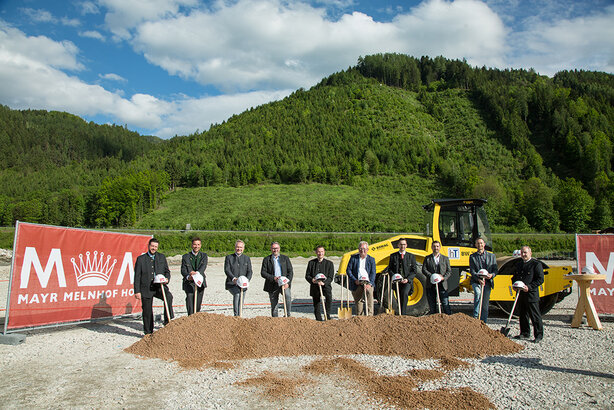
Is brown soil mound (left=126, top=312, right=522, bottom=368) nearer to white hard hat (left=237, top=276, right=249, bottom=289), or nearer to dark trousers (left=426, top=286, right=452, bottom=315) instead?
white hard hat (left=237, top=276, right=249, bottom=289)

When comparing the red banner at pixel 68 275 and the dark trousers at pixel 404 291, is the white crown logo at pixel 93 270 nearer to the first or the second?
the red banner at pixel 68 275

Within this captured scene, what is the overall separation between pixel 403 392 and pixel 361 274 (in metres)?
3.85

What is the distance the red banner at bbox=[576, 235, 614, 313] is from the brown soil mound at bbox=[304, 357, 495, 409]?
6.60 metres

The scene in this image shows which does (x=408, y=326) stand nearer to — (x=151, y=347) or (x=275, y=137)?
(x=151, y=347)

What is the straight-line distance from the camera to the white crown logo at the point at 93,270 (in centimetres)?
857

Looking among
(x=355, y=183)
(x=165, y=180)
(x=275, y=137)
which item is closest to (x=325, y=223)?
(x=355, y=183)

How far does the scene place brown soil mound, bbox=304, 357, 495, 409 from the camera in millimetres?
4379

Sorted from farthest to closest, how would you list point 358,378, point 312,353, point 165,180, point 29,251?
point 165,180 → point 29,251 → point 312,353 → point 358,378

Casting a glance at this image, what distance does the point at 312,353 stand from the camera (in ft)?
21.5

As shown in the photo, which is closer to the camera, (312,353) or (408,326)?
(312,353)

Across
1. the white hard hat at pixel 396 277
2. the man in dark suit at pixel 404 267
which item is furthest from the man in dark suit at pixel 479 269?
the white hard hat at pixel 396 277

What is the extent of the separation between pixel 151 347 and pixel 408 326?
14.7 feet

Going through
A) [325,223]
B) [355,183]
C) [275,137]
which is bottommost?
[325,223]

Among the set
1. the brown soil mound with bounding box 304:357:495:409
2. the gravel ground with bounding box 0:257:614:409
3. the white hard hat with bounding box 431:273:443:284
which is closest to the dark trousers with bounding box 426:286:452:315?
the white hard hat with bounding box 431:273:443:284
